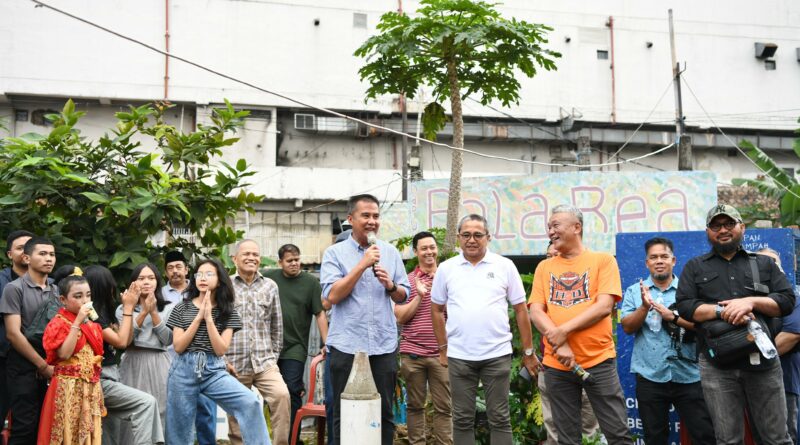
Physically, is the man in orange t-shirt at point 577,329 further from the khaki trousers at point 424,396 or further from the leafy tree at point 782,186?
the leafy tree at point 782,186

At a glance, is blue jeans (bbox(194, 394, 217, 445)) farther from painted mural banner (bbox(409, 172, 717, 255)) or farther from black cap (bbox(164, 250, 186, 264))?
painted mural banner (bbox(409, 172, 717, 255))

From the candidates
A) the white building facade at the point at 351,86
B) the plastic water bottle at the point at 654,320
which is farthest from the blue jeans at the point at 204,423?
the white building facade at the point at 351,86

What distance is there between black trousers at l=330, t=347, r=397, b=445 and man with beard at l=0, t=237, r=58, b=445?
2426 millimetres

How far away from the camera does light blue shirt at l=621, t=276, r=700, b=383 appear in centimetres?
587

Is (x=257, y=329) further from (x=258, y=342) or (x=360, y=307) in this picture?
(x=360, y=307)

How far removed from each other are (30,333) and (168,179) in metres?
2.07

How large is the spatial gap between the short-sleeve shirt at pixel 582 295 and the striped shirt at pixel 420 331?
5.55 ft

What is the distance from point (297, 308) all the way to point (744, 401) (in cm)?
430

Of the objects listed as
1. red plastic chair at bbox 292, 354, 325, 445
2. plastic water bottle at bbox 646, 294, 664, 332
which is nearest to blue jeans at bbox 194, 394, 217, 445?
red plastic chair at bbox 292, 354, 325, 445

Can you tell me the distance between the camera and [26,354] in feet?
19.7

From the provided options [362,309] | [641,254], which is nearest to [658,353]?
[641,254]

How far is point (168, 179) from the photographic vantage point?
7527mm

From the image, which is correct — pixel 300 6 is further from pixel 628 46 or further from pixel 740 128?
pixel 740 128

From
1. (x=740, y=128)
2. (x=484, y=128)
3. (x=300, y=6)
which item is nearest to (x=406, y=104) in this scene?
(x=484, y=128)
